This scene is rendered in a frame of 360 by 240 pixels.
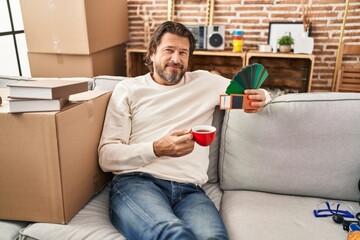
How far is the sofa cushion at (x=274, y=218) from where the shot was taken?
3.62 feet

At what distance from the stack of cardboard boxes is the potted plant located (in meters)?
1.68

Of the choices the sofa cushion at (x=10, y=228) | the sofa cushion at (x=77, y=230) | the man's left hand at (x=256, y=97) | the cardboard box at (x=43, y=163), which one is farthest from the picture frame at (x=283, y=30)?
the sofa cushion at (x=10, y=228)

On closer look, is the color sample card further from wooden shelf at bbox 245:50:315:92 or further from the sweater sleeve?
wooden shelf at bbox 245:50:315:92

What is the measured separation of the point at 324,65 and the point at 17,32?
3.02 meters

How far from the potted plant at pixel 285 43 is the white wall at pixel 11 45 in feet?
7.85

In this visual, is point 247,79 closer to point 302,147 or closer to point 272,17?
point 302,147

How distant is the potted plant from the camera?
3.03m

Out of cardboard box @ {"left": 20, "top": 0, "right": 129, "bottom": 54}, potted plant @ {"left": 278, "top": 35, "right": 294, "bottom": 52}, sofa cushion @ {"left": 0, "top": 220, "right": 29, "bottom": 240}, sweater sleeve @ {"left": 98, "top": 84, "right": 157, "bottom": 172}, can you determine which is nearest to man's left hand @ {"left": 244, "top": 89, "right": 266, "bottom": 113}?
sweater sleeve @ {"left": 98, "top": 84, "right": 157, "bottom": 172}

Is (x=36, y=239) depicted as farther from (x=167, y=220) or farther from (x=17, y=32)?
(x=17, y=32)

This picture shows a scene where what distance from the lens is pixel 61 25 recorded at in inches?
99.3

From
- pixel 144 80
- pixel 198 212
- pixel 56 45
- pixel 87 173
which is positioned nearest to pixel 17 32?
pixel 56 45

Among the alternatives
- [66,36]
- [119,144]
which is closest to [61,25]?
[66,36]

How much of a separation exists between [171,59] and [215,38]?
1.89 meters

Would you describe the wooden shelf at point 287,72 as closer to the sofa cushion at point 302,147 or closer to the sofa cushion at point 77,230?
the sofa cushion at point 302,147
